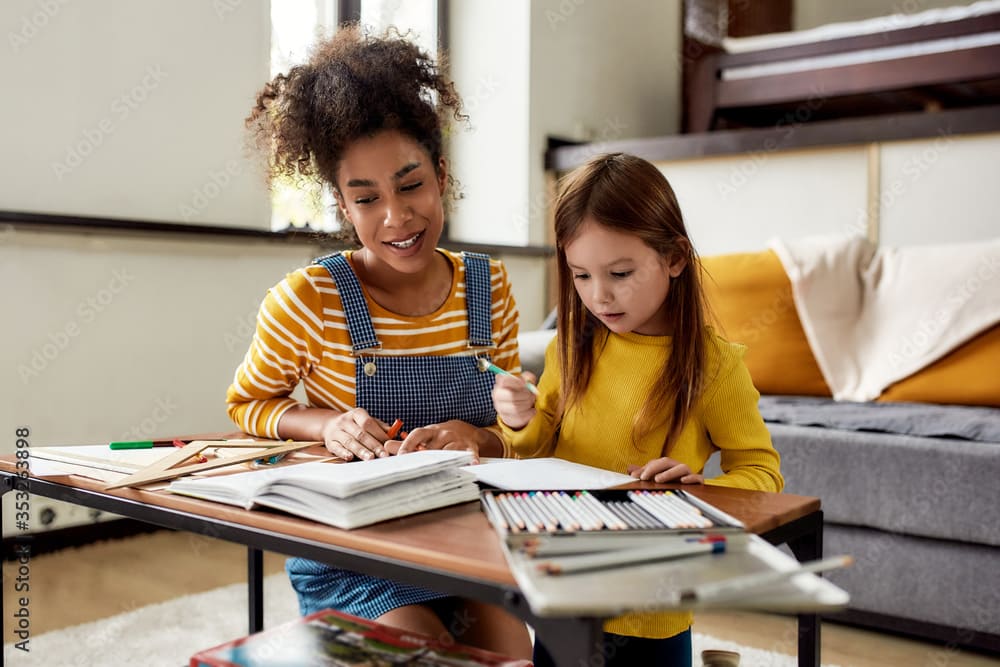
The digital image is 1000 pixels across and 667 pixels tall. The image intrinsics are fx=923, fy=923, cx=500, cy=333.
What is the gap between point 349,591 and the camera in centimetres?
118

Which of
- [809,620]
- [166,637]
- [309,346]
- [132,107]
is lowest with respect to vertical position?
[166,637]

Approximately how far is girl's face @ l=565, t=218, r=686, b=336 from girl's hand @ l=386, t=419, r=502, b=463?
225mm

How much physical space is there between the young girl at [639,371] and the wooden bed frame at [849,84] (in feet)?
8.84

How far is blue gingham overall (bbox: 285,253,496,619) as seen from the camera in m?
1.22

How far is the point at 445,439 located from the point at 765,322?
1593 millimetres

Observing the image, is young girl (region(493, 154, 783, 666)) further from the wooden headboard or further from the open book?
the wooden headboard

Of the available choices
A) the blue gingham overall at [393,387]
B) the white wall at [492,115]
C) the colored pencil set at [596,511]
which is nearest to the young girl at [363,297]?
the blue gingham overall at [393,387]

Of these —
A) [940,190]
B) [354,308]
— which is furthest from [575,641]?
[940,190]

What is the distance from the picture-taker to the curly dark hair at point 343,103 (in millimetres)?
1300

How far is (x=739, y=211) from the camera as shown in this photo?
3.41 m

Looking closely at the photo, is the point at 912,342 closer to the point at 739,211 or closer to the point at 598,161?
the point at 739,211

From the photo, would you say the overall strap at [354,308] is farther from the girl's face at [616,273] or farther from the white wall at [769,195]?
the white wall at [769,195]

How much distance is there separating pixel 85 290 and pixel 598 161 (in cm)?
167

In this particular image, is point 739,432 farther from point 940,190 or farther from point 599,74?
point 599,74
